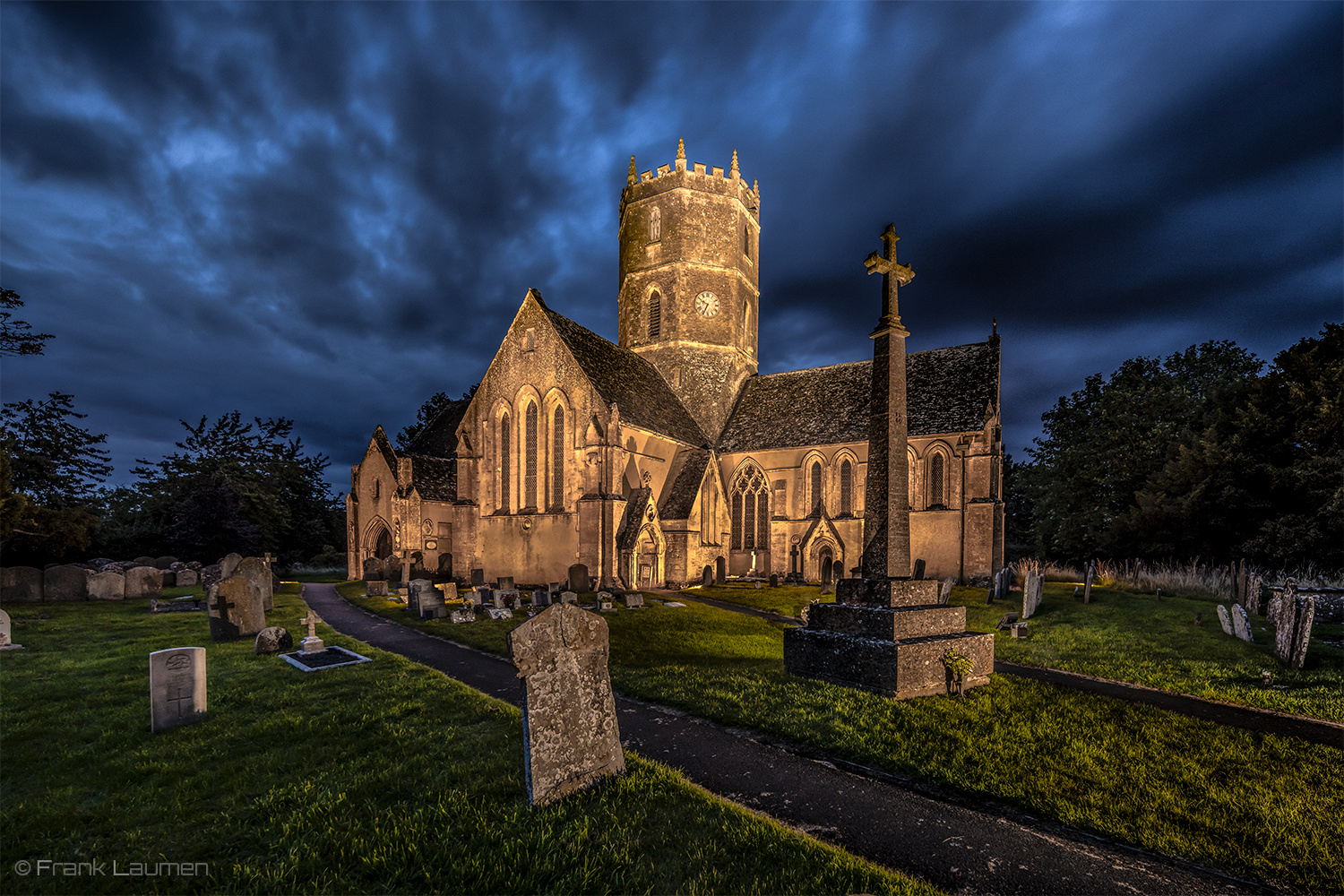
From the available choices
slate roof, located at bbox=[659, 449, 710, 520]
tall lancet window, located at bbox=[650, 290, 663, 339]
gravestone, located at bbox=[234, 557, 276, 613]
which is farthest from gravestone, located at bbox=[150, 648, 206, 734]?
tall lancet window, located at bbox=[650, 290, 663, 339]

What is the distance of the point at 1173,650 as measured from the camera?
10.4 meters

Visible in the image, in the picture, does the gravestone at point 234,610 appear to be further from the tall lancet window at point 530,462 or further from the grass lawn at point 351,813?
the tall lancet window at point 530,462

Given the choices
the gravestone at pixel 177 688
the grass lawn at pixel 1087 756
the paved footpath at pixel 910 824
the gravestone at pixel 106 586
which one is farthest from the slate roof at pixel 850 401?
the gravestone at pixel 106 586

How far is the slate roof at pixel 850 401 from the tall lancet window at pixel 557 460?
8.64m

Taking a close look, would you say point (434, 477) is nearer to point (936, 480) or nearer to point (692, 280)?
point (692, 280)

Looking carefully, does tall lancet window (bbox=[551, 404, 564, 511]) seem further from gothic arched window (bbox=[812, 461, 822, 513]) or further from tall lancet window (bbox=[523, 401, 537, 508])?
gothic arched window (bbox=[812, 461, 822, 513])

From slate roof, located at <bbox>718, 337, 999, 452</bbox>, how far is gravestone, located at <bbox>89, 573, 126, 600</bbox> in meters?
23.5

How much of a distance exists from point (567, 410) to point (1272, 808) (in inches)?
839

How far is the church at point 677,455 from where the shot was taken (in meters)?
22.9

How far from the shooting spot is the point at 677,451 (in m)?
27.2

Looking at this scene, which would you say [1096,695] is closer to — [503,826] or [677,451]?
[503,826]

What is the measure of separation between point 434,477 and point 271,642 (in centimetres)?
1802

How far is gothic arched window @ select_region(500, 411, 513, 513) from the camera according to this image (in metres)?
24.5

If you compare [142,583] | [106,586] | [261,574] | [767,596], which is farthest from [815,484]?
[106,586]
